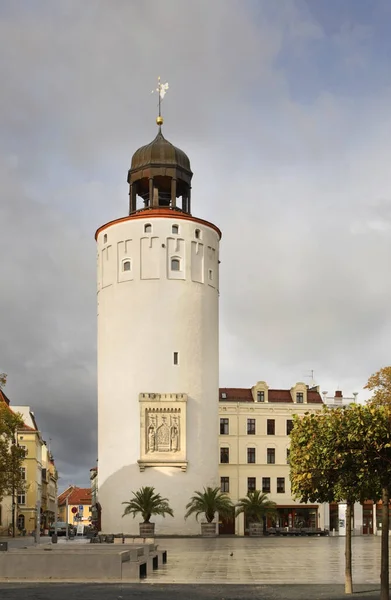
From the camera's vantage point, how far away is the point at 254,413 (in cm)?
8356

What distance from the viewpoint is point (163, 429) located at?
228ft

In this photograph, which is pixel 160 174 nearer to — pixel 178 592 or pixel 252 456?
pixel 252 456

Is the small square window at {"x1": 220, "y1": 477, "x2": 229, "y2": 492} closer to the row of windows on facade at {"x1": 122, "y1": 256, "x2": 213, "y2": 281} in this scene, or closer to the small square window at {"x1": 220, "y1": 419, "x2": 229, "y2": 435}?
the small square window at {"x1": 220, "y1": 419, "x2": 229, "y2": 435}

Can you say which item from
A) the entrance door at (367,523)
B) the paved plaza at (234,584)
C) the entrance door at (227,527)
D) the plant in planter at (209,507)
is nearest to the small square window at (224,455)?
the entrance door at (227,527)

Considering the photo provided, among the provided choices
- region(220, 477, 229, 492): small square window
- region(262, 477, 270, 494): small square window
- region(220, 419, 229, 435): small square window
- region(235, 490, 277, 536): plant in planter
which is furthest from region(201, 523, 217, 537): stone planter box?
region(220, 419, 229, 435): small square window

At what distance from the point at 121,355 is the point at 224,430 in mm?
16876

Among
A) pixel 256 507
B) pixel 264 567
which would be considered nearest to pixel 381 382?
pixel 256 507

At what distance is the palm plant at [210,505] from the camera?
67.1 metres

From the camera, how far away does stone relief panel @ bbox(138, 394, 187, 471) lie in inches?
2709

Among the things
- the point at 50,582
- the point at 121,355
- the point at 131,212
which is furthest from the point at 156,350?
the point at 50,582

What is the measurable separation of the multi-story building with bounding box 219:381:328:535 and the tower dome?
20597 millimetres

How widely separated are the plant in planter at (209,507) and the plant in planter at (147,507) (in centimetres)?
217

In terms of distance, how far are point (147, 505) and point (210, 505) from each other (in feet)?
16.6

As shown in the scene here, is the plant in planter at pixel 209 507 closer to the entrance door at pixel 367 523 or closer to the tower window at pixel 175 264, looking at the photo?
the tower window at pixel 175 264
